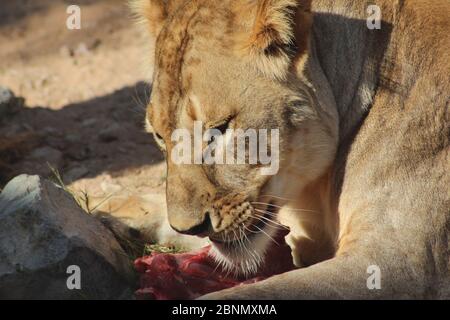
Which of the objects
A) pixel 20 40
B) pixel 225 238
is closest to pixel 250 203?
pixel 225 238

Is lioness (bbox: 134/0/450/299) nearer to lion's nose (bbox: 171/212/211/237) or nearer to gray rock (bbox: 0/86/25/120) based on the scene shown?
lion's nose (bbox: 171/212/211/237)

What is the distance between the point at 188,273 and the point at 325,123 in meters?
0.90

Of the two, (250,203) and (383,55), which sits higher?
(383,55)

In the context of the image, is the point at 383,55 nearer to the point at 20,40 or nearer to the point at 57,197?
the point at 57,197

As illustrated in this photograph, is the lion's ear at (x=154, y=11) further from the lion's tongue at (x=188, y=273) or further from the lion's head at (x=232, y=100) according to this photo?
the lion's tongue at (x=188, y=273)

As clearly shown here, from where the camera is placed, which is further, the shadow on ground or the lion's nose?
the shadow on ground

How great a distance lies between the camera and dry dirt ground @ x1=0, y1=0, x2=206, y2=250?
5.11m

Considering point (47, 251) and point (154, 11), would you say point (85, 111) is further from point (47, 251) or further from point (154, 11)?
point (47, 251)

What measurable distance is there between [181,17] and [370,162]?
35.4 inches

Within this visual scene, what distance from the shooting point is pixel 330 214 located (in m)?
3.83

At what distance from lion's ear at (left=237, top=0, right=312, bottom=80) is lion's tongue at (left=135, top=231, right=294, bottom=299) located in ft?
2.97

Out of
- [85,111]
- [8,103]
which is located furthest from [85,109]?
[8,103]

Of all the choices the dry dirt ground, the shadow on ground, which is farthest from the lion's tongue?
the shadow on ground

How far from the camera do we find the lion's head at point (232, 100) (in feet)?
11.2
